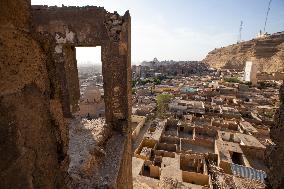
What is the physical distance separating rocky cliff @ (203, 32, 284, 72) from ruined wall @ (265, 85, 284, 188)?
65133 millimetres

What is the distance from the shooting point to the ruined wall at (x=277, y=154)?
2.48 m

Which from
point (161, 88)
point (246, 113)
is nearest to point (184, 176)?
point (246, 113)

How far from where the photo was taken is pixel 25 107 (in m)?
2.02

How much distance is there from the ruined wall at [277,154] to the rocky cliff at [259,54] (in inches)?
2564

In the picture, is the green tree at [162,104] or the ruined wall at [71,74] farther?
the green tree at [162,104]

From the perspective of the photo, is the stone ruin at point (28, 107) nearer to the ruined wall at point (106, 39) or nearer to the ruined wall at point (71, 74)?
the ruined wall at point (106, 39)

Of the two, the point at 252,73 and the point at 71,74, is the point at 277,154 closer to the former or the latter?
the point at 71,74

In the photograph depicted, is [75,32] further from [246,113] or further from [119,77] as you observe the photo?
[246,113]

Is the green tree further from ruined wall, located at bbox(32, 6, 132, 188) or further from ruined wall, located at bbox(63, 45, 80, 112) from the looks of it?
ruined wall, located at bbox(32, 6, 132, 188)

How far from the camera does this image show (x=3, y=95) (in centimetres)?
172

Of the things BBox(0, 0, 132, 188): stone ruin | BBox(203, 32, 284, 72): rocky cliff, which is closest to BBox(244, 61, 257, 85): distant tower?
BBox(203, 32, 284, 72): rocky cliff

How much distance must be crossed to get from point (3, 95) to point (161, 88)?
39979 millimetres

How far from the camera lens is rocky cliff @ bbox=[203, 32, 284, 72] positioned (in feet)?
204

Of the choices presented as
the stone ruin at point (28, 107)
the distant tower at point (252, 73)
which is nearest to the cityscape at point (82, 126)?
the stone ruin at point (28, 107)
